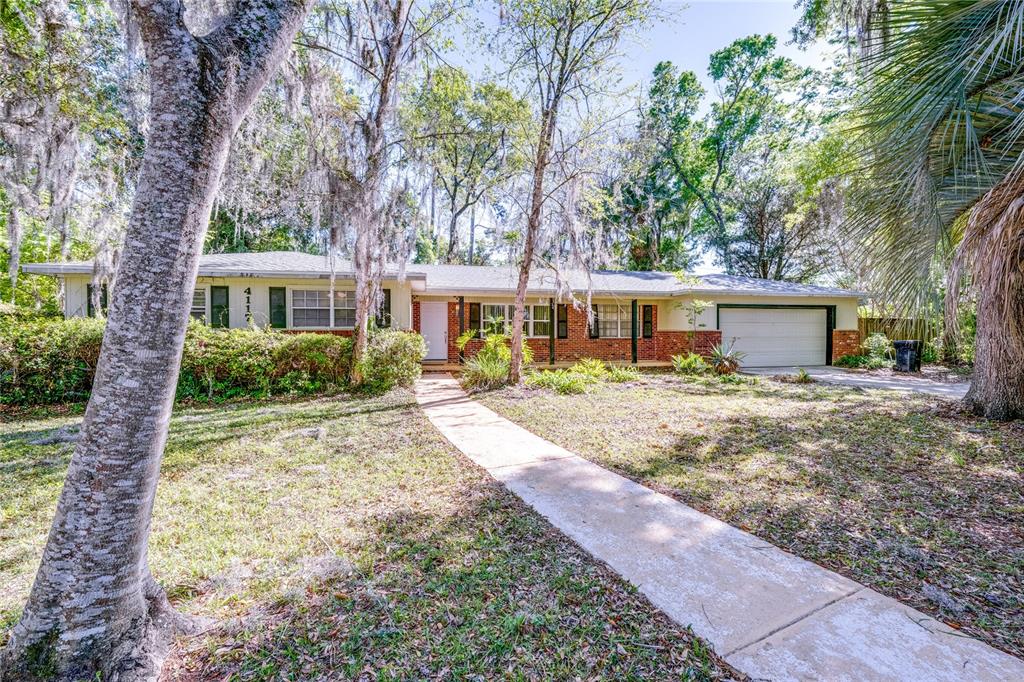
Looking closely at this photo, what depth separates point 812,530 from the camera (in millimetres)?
3262

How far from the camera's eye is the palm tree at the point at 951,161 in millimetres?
4250

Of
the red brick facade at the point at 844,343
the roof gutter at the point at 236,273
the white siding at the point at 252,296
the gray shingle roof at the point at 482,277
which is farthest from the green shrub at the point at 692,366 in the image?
the white siding at the point at 252,296

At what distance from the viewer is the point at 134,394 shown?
1790 mm

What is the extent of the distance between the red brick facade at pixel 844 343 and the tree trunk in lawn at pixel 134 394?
59.6 ft

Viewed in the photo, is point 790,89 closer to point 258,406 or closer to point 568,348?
point 568,348

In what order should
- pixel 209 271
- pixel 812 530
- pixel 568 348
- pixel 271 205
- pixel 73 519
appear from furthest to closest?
pixel 568 348 < pixel 209 271 < pixel 271 205 < pixel 812 530 < pixel 73 519

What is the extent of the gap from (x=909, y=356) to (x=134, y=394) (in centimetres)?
1754

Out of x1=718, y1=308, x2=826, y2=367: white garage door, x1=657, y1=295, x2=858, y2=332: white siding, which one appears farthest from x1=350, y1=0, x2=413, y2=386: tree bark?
x1=718, y1=308, x2=826, y2=367: white garage door

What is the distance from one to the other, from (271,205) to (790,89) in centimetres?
2509

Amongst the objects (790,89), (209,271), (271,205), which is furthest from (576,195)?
(790,89)

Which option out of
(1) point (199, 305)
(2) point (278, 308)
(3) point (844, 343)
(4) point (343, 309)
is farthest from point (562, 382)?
(3) point (844, 343)

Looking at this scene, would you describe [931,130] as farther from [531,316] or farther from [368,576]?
[531,316]

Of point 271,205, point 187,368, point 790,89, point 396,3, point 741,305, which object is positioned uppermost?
point 790,89

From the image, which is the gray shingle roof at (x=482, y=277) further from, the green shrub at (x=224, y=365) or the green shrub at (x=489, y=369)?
the green shrub at (x=224, y=365)
